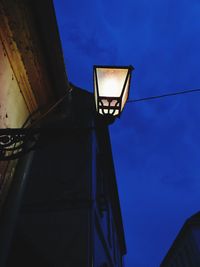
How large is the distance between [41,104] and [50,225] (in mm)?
4793

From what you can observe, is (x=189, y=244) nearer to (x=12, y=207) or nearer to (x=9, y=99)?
(x=12, y=207)

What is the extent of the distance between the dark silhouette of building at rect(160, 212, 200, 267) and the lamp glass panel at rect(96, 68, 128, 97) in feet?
85.3

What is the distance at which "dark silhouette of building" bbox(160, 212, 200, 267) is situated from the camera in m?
25.4

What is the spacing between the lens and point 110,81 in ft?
13.2

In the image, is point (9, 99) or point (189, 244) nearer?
point (9, 99)

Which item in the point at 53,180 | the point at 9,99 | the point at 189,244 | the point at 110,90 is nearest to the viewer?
the point at 9,99

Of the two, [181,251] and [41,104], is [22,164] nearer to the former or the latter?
[41,104]

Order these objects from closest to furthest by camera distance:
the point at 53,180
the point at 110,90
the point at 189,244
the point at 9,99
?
the point at 9,99 → the point at 110,90 → the point at 53,180 → the point at 189,244

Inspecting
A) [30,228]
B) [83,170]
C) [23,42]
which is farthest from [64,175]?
[23,42]

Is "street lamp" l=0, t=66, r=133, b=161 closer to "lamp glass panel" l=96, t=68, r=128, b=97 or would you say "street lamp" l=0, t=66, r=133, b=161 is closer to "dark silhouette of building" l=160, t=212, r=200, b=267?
"lamp glass panel" l=96, t=68, r=128, b=97

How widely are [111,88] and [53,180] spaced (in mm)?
6155

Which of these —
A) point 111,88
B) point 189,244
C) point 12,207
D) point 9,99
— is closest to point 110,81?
point 111,88

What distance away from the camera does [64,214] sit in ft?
26.3

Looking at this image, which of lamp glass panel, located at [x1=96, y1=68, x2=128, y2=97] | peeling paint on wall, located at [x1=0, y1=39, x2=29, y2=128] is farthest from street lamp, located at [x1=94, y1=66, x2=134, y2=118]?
peeling paint on wall, located at [x1=0, y1=39, x2=29, y2=128]
